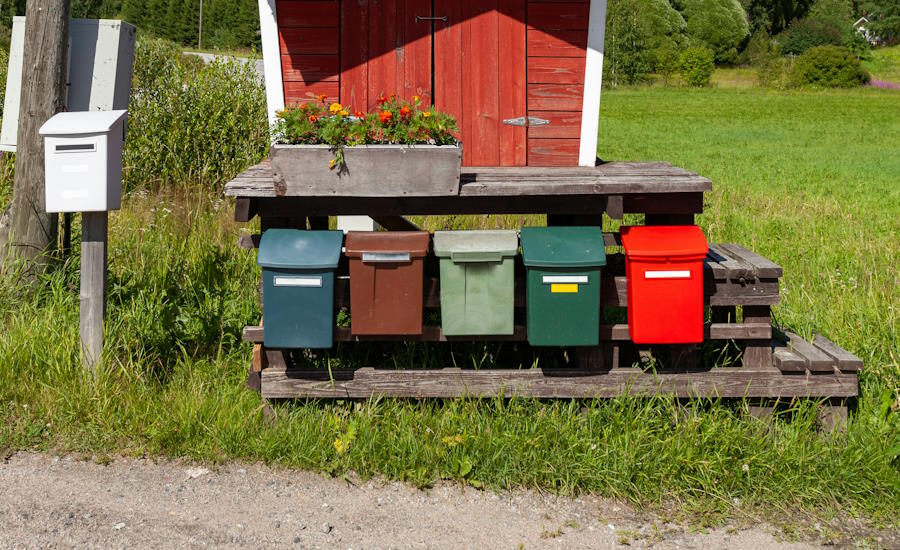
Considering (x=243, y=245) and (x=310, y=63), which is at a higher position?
(x=310, y=63)

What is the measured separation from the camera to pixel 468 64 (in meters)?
5.57

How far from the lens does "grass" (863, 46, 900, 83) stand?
188 feet

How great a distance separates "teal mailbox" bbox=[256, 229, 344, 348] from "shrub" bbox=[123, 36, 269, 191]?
480 cm

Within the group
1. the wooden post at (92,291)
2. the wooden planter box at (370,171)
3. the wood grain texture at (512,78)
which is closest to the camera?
the wooden planter box at (370,171)

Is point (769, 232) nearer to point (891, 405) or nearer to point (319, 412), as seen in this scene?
point (891, 405)

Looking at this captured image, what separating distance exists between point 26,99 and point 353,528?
3.55 meters

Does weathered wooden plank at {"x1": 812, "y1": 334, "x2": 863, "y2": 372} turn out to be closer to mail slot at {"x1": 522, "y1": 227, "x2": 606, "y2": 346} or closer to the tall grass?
the tall grass

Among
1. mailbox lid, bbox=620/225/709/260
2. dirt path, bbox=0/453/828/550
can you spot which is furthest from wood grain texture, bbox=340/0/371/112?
dirt path, bbox=0/453/828/550

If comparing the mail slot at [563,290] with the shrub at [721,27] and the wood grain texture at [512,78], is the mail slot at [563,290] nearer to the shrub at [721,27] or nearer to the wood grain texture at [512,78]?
the wood grain texture at [512,78]

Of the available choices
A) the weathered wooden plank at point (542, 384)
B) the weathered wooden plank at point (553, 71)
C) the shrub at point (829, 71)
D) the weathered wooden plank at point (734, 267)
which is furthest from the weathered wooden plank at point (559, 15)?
the shrub at point (829, 71)

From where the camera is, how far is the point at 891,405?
461 cm

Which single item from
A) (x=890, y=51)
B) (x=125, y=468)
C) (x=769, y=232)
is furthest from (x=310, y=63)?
(x=890, y=51)

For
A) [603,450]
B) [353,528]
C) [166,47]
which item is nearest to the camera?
[353,528]

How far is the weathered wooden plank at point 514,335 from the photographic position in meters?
4.55
